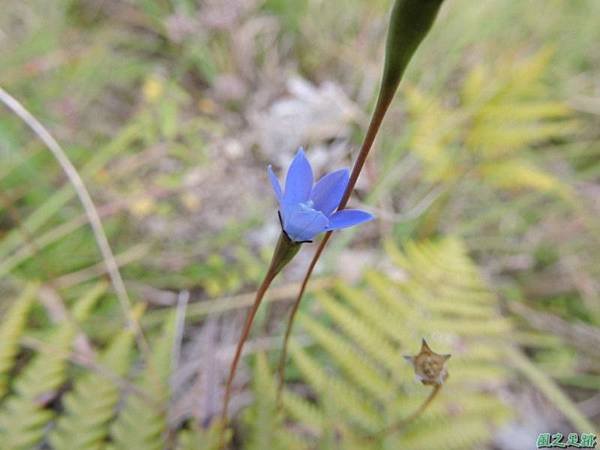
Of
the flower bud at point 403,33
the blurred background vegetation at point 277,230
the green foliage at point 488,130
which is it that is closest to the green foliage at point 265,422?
the blurred background vegetation at point 277,230

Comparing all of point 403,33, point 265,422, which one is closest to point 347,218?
point 403,33

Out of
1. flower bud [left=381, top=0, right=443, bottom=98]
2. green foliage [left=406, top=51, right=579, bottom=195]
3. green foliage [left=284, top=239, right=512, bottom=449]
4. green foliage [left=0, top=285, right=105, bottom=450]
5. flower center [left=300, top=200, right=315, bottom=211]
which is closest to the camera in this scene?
flower bud [left=381, top=0, right=443, bottom=98]

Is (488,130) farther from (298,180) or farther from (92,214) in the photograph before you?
(298,180)

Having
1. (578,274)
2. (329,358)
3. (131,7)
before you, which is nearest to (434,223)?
(578,274)

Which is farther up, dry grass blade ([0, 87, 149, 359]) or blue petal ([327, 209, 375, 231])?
dry grass blade ([0, 87, 149, 359])

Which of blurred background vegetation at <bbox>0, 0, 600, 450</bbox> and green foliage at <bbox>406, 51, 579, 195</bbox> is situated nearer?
blurred background vegetation at <bbox>0, 0, 600, 450</bbox>

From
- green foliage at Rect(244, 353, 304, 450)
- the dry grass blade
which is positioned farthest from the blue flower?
the dry grass blade

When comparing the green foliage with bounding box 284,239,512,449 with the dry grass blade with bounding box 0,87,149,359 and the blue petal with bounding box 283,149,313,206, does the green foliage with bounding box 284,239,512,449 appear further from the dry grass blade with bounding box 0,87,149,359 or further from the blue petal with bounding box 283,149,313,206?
the blue petal with bounding box 283,149,313,206
